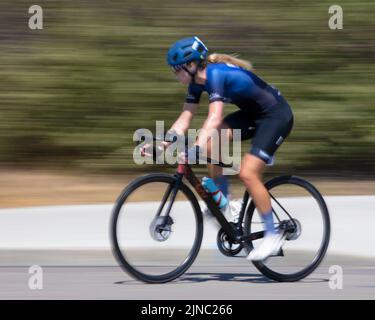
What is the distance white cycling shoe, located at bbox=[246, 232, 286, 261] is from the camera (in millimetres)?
6402

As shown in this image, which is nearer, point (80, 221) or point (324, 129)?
point (80, 221)

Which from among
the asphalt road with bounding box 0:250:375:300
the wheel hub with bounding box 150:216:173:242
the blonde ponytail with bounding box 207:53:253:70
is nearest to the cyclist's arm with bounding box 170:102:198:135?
the blonde ponytail with bounding box 207:53:253:70

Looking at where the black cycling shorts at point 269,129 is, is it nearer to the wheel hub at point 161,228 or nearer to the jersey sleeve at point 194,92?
the jersey sleeve at point 194,92

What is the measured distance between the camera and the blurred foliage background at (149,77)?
34.6ft

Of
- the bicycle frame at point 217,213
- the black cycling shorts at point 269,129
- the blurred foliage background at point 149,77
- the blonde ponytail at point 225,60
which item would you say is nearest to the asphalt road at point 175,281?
the bicycle frame at point 217,213

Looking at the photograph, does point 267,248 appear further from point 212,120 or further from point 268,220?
point 212,120

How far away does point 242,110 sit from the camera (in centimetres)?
657

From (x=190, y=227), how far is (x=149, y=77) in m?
4.39

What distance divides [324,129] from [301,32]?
1.23 meters

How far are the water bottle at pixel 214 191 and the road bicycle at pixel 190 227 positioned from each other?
3cm

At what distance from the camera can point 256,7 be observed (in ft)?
36.2

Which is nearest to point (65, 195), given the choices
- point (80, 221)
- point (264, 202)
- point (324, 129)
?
point (80, 221)

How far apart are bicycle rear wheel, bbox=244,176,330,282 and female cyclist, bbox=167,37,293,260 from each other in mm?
139

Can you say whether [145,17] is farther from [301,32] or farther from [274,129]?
[274,129]
